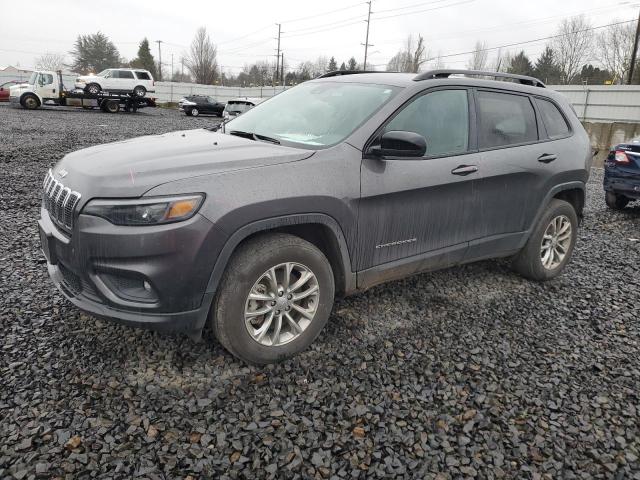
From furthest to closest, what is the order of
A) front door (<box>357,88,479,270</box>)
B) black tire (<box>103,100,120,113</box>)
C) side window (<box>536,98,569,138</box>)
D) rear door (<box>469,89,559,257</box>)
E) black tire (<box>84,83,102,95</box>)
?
black tire (<box>103,100,120,113</box>) < black tire (<box>84,83,102,95</box>) < side window (<box>536,98,569,138</box>) < rear door (<box>469,89,559,257</box>) < front door (<box>357,88,479,270</box>)

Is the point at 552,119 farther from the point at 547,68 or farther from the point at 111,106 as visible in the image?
the point at 547,68

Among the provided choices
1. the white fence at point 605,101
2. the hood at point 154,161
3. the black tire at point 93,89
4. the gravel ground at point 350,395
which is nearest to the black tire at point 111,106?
the black tire at point 93,89

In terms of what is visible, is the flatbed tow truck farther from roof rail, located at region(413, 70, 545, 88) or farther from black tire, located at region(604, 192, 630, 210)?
roof rail, located at region(413, 70, 545, 88)

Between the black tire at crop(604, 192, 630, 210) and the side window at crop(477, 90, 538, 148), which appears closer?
the side window at crop(477, 90, 538, 148)

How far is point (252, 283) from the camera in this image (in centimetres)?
268

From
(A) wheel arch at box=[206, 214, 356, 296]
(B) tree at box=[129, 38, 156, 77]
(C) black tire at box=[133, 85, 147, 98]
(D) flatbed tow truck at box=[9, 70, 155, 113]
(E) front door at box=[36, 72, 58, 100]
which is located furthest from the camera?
(B) tree at box=[129, 38, 156, 77]

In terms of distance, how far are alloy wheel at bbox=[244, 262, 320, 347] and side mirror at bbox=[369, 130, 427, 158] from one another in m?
0.89

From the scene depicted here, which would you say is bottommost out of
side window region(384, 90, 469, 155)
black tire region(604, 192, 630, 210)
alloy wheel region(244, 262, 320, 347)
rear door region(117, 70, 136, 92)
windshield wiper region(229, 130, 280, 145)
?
alloy wheel region(244, 262, 320, 347)

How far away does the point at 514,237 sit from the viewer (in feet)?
13.3

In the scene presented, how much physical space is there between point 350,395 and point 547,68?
7411 cm

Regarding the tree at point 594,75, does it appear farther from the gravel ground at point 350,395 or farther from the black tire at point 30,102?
the gravel ground at point 350,395

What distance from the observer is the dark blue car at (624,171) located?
290 inches

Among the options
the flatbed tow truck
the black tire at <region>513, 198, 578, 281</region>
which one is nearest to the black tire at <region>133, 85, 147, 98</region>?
the flatbed tow truck

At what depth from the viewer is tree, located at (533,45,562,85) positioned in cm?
6068
